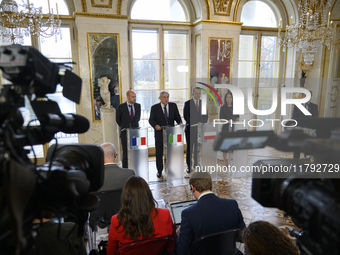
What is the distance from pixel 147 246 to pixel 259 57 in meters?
6.75

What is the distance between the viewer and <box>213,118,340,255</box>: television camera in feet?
2.19

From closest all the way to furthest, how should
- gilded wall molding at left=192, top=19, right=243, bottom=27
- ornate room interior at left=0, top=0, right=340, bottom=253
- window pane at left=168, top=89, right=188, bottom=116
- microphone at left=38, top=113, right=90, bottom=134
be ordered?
1. microphone at left=38, top=113, right=90, bottom=134
2. ornate room interior at left=0, top=0, right=340, bottom=253
3. gilded wall molding at left=192, top=19, right=243, bottom=27
4. window pane at left=168, top=89, right=188, bottom=116

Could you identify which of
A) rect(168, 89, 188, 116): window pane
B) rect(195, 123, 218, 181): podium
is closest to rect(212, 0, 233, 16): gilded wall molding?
rect(168, 89, 188, 116): window pane

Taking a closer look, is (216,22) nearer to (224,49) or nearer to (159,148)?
(224,49)

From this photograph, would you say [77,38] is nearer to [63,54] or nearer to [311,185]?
[63,54]

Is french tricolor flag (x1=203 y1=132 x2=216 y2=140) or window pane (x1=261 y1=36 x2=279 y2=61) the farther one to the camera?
window pane (x1=261 y1=36 x2=279 y2=61)

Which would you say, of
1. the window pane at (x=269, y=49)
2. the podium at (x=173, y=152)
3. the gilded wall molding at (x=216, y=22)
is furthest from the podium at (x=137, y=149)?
the window pane at (x=269, y=49)

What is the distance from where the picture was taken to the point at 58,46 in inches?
222

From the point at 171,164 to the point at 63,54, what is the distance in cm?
354

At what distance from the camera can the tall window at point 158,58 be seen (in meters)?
6.18

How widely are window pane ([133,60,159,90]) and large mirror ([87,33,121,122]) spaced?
650mm

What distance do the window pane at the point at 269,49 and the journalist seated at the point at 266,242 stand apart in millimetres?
6745

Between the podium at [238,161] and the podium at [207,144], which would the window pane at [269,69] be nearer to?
the podium at [238,161]

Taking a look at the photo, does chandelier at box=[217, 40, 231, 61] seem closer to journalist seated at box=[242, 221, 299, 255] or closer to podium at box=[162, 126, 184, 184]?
podium at box=[162, 126, 184, 184]
